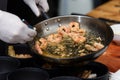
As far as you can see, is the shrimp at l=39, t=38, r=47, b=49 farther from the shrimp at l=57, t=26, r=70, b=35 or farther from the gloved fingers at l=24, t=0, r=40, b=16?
the gloved fingers at l=24, t=0, r=40, b=16

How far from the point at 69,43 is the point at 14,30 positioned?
0.95 ft

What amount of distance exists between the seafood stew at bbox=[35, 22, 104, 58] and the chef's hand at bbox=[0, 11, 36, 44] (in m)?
0.10

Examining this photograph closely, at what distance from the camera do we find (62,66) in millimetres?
1285

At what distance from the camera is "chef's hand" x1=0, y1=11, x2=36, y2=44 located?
1338mm

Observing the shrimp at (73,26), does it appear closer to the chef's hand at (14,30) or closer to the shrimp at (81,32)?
the shrimp at (81,32)

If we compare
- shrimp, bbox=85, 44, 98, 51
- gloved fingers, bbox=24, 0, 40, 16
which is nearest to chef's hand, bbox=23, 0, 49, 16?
gloved fingers, bbox=24, 0, 40, 16

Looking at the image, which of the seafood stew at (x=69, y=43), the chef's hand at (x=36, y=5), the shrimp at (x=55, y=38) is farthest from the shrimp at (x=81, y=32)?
the chef's hand at (x=36, y=5)

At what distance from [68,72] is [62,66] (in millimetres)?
104

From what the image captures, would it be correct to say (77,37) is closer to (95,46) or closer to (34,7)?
(95,46)

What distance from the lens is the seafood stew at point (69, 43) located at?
4.52ft

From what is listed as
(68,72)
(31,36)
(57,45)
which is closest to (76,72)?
(68,72)

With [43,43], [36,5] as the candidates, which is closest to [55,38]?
[43,43]

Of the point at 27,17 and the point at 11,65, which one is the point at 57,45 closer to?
the point at 11,65

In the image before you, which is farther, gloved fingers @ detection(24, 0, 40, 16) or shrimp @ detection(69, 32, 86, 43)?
gloved fingers @ detection(24, 0, 40, 16)
